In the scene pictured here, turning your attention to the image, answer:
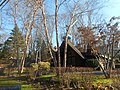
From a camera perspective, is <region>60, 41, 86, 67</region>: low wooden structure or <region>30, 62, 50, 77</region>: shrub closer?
<region>30, 62, 50, 77</region>: shrub

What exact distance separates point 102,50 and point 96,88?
922cm

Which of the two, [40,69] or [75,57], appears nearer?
[40,69]

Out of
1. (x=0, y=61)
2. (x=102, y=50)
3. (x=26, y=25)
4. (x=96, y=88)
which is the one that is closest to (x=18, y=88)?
(x=96, y=88)

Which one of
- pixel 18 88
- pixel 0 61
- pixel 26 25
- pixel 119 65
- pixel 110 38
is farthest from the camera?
pixel 0 61

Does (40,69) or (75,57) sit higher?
(75,57)

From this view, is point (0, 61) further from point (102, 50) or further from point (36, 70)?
point (102, 50)

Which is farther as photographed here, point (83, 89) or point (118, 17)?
point (118, 17)

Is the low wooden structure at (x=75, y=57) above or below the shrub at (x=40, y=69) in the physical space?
above

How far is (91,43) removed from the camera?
25.2 metres

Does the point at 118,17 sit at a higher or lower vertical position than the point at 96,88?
higher

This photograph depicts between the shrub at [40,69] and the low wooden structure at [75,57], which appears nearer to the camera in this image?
the shrub at [40,69]

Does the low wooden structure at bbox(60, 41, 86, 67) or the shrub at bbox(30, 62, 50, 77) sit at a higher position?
the low wooden structure at bbox(60, 41, 86, 67)

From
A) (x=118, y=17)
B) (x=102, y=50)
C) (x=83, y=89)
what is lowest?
(x=83, y=89)

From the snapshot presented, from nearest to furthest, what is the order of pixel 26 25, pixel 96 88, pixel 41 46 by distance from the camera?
pixel 96 88 → pixel 26 25 → pixel 41 46
